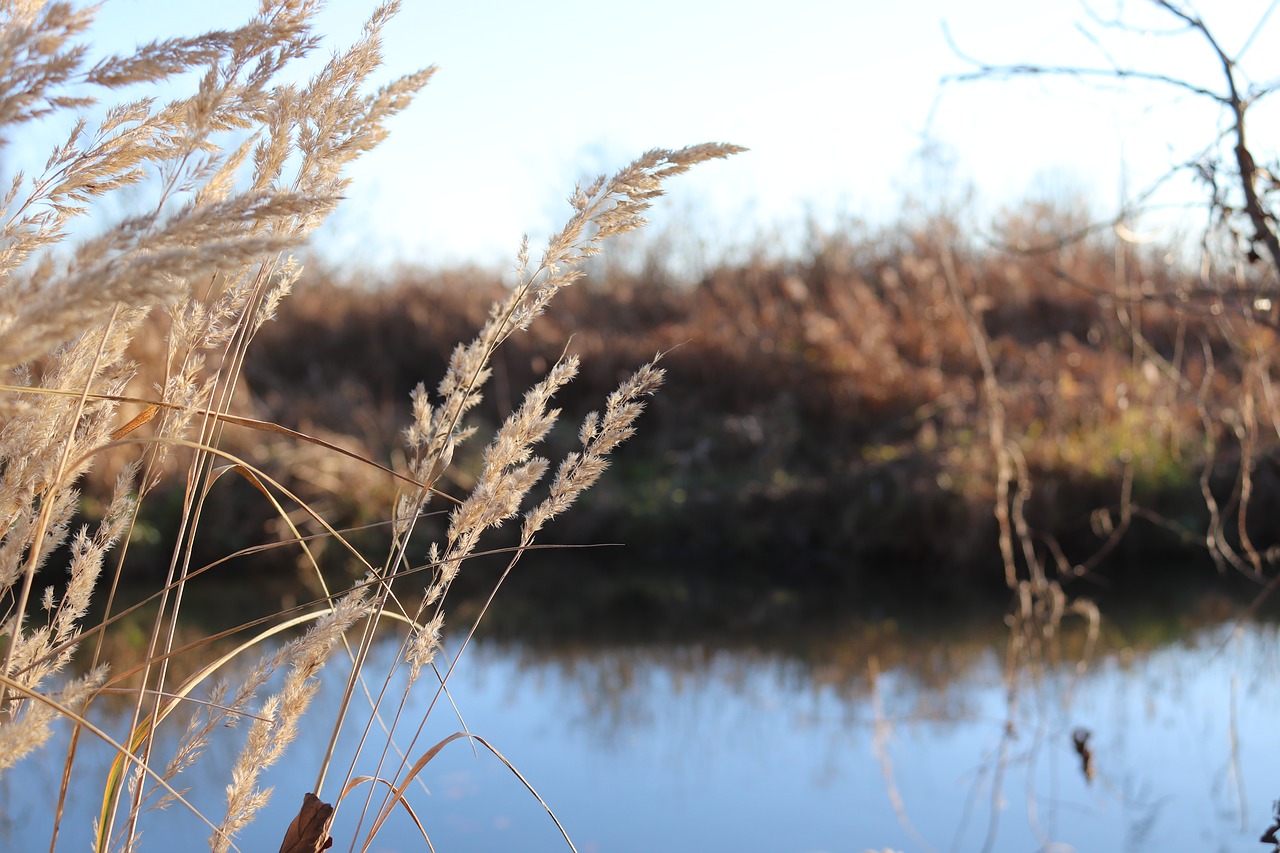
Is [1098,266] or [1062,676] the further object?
[1098,266]

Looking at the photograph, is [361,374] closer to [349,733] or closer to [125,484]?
[349,733]

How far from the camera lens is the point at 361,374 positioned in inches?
382

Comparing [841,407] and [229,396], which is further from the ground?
[229,396]

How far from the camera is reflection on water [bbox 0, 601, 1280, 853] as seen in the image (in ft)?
8.84

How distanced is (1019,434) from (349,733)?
440 cm

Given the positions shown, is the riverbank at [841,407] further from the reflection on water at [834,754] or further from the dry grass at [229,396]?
the dry grass at [229,396]

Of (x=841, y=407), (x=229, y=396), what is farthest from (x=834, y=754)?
(x=841, y=407)

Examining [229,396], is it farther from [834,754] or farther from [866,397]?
[866,397]

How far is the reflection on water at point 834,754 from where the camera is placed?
269cm

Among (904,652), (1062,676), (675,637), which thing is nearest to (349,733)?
(675,637)

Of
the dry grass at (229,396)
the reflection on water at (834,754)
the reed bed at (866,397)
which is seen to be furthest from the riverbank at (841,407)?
the dry grass at (229,396)

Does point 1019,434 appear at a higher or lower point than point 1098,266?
lower

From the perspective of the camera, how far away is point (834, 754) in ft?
10.8

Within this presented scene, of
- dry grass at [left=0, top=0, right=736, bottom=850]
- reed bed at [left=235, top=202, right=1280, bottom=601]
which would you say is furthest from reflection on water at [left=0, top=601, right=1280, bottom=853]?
dry grass at [left=0, top=0, right=736, bottom=850]
